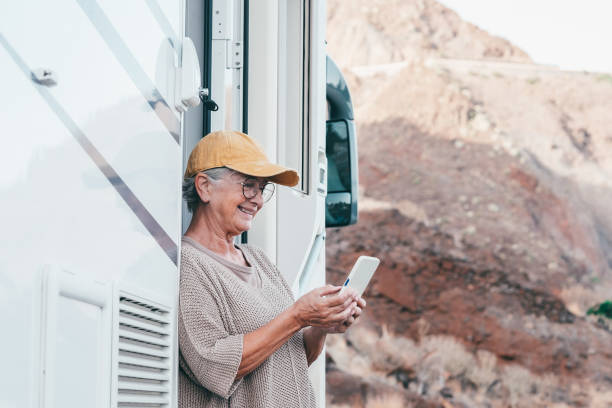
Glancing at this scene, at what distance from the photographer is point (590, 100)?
84.1 feet

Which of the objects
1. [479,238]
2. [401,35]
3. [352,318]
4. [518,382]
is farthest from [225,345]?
[401,35]

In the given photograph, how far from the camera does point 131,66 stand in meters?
2.14

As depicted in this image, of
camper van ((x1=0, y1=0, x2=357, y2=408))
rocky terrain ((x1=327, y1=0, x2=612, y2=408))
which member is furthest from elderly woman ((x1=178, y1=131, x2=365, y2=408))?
rocky terrain ((x1=327, y1=0, x2=612, y2=408))

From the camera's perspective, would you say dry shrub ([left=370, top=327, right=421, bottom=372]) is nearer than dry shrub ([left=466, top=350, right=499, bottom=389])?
No

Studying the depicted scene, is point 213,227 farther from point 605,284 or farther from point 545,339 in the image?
point 605,284

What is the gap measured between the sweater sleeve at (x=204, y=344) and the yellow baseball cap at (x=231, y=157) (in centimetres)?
40

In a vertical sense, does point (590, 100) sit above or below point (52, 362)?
above

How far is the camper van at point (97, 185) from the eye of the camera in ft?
4.92

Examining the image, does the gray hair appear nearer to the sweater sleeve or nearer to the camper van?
the camper van

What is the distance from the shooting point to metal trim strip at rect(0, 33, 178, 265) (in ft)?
5.10

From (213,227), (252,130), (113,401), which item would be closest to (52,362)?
(113,401)

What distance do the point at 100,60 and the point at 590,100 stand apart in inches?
992

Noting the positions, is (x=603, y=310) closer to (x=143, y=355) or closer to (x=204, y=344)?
(x=204, y=344)

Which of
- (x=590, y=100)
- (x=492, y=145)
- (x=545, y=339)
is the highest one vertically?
(x=590, y=100)
